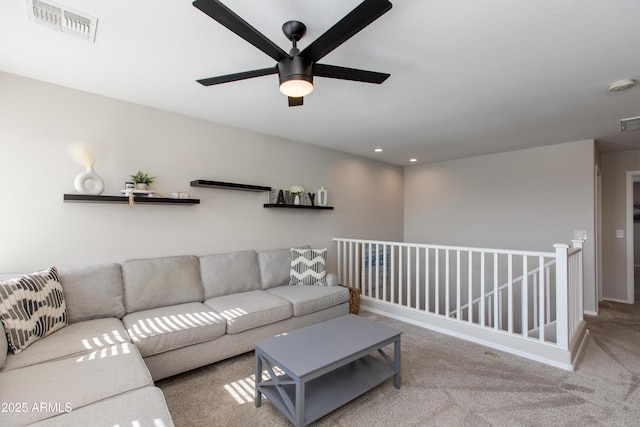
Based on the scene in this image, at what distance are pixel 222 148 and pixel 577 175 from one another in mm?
4856

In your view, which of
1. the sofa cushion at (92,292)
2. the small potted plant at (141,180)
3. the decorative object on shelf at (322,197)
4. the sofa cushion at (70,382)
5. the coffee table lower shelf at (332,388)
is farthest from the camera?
the decorative object on shelf at (322,197)

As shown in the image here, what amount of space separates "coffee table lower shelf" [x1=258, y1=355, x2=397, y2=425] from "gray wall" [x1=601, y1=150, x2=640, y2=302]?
4815mm

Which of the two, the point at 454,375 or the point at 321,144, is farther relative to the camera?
the point at 321,144

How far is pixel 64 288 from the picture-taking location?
2264 mm

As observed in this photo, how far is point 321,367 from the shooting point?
1.72 metres

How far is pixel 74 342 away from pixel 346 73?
7.95 ft

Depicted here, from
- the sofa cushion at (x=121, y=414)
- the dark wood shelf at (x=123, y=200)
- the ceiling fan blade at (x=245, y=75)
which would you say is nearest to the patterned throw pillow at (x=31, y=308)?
the dark wood shelf at (x=123, y=200)

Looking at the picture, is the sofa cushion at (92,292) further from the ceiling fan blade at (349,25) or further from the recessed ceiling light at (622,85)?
the recessed ceiling light at (622,85)

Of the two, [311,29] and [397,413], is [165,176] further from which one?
[397,413]

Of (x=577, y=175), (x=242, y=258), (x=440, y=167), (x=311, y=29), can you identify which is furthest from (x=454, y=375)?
(x=440, y=167)

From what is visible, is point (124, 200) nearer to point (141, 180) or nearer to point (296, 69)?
point (141, 180)

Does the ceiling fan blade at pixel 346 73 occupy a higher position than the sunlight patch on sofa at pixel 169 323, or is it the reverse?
the ceiling fan blade at pixel 346 73

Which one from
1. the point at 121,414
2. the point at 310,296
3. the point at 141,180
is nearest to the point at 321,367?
the point at 121,414

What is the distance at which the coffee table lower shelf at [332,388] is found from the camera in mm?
1785
